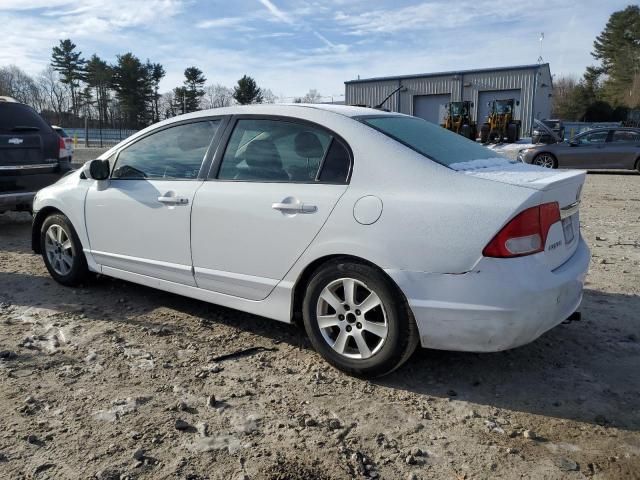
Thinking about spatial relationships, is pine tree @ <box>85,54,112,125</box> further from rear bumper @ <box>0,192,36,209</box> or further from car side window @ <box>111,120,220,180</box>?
car side window @ <box>111,120,220,180</box>

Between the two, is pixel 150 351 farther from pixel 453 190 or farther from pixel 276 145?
pixel 453 190

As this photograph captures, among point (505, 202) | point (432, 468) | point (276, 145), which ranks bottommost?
point (432, 468)

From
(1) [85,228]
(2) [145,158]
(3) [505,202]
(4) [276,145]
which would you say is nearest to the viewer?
(3) [505,202]

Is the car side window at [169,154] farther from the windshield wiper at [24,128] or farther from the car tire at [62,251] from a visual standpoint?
the windshield wiper at [24,128]

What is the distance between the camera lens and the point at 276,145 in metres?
3.68

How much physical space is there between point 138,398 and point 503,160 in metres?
2.75

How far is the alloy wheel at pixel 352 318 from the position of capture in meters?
3.15

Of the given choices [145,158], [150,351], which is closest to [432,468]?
[150,351]

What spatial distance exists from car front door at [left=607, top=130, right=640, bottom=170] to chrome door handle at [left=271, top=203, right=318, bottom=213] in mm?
16598

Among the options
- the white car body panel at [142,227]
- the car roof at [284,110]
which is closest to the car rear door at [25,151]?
the white car body panel at [142,227]

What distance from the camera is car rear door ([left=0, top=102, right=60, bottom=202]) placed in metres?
7.27

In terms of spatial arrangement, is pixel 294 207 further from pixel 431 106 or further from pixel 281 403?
pixel 431 106

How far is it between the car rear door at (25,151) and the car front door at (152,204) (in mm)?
3429

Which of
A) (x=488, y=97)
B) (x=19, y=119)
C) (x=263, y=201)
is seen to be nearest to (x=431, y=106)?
(x=488, y=97)
